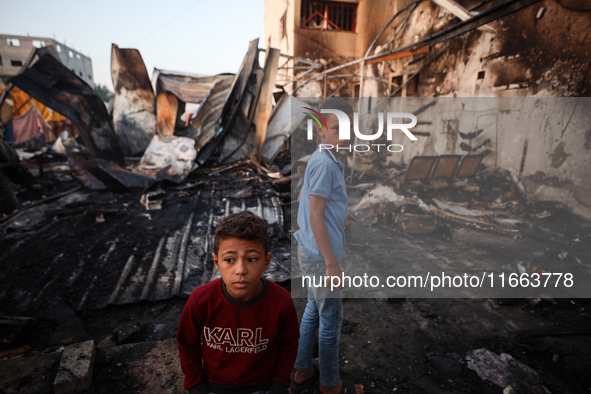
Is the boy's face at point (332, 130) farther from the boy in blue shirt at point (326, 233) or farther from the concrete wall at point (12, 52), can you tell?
the concrete wall at point (12, 52)

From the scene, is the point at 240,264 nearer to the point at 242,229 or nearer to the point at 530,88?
the point at 242,229

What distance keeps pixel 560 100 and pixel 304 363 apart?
6527 mm

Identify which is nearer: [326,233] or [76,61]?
[326,233]

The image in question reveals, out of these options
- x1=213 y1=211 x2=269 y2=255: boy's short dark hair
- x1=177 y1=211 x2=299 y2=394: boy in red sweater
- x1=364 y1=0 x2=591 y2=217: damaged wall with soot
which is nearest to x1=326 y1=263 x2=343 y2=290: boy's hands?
x1=177 y1=211 x2=299 y2=394: boy in red sweater

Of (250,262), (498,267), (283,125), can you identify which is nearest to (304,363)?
(250,262)

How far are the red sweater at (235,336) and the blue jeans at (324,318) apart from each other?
54 cm

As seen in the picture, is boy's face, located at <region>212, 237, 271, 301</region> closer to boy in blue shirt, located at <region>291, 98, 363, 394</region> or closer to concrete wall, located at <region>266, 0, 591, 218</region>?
boy in blue shirt, located at <region>291, 98, 363, 394</region>

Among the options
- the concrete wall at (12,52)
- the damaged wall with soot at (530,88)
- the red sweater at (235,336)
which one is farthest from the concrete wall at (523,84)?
the concrete wall at (12,52)

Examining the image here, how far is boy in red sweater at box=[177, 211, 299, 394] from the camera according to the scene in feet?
4.41

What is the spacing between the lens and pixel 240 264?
132cm

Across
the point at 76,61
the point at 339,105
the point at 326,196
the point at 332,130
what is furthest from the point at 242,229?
the point at 76,61

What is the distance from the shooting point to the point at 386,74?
36.1 ft

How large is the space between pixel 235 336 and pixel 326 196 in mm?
939

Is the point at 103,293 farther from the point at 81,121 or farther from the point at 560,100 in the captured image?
the point at 560,100
